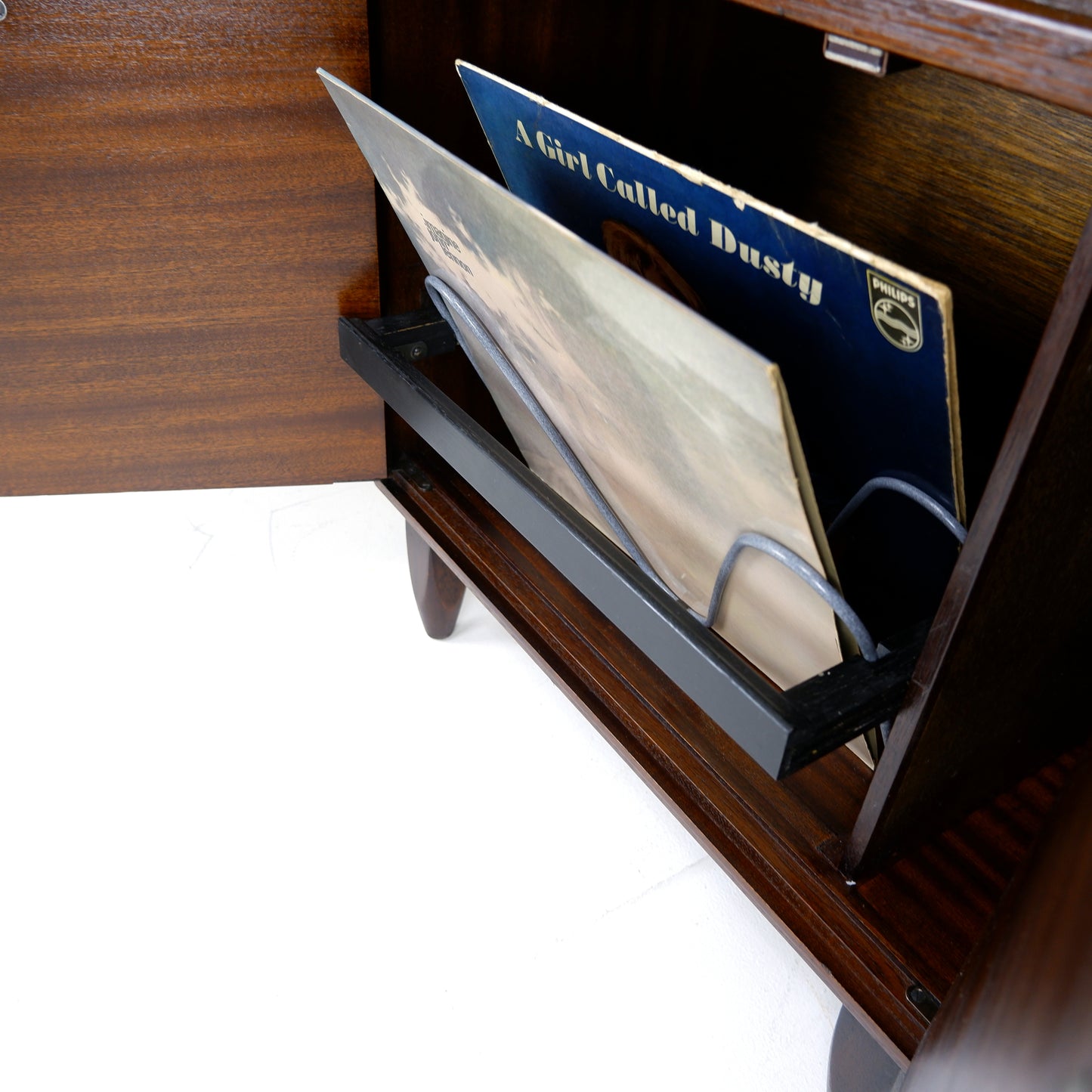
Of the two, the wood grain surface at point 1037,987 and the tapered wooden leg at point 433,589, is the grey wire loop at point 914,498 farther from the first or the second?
the tapered wooden leg at point 433,589

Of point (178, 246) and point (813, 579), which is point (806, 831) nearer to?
point (813, 579)

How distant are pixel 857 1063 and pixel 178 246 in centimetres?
60

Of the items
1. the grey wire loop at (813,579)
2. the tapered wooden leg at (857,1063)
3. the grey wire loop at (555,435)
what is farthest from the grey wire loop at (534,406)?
the tapered wooden leg at (857,1063)

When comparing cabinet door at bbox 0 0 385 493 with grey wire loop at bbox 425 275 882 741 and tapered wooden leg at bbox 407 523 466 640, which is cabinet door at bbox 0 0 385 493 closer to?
grey wire loop at bbox 425 275 882 741

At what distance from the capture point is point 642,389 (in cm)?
46

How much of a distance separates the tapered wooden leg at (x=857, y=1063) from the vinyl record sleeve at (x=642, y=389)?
0.63 feet

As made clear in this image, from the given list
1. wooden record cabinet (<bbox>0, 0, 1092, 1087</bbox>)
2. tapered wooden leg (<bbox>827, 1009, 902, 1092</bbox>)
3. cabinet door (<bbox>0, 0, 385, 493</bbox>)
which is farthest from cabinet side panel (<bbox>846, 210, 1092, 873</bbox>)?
cabinet door (<bbox>0, 0, 385, 493</bbox>)

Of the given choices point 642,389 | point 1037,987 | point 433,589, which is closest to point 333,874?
point 433,589

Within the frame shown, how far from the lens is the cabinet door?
54 centimetres

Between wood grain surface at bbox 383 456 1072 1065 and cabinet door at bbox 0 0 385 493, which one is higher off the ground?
cabinet door at bbox 0 0 385 493

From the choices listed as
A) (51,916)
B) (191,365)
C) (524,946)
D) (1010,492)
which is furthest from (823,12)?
(51,916)

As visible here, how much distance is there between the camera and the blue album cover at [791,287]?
1.30 ft

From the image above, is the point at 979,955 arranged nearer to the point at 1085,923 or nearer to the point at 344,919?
the point at 1085,923

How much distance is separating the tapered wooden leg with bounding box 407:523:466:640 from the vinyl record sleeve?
0.28m
